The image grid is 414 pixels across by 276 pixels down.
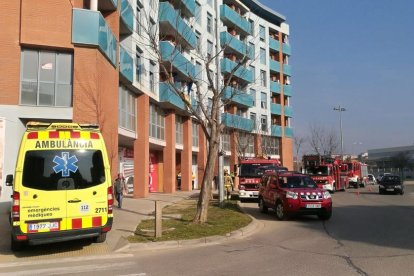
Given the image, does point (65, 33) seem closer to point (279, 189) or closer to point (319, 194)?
point (279, 189)

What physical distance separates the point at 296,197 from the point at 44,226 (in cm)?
909

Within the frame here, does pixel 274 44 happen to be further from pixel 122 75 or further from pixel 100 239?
pixel 100 239

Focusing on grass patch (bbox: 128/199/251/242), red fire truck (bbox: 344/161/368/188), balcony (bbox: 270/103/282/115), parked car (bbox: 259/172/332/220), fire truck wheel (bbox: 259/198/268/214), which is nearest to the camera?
grass patch (bbox: 128/199/251/242)

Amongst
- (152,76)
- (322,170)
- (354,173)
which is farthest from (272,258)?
(354,173)

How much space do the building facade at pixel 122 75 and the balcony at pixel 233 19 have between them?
123mm

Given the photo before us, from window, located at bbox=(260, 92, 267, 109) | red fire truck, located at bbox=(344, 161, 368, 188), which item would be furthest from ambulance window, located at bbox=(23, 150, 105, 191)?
window, located at bbox=(260, 92, 267, 109)

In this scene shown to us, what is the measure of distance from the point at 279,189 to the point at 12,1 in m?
13.4

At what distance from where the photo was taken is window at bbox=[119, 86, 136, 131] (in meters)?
24.7

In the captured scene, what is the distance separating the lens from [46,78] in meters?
18.8

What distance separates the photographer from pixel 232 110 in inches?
1959

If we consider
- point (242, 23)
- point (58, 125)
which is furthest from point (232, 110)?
point (58, 125)

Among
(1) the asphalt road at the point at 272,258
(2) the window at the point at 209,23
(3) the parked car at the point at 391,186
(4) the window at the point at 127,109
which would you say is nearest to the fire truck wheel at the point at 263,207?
(1) the asphalt road at the point at 272,258

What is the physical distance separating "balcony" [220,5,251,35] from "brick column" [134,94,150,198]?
896 inches

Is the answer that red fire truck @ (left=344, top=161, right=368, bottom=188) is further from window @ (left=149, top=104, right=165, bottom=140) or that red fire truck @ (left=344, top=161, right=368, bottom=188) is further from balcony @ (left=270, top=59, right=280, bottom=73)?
window @ (left=149, top=104, right=165, bottom=140)
